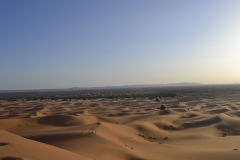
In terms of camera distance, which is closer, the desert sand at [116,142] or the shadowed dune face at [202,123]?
the desert sand at [116,142]

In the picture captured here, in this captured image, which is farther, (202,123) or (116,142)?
(202,123)

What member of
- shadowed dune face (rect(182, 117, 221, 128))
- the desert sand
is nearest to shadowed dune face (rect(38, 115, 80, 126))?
the desert sand

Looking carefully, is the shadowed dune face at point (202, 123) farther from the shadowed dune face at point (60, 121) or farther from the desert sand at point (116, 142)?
the shadowed dune face at point (60, 121)

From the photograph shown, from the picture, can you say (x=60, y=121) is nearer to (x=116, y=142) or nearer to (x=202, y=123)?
(x=116, y=142)

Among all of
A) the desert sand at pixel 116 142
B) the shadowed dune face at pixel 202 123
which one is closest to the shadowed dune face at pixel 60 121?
the desert sand at pixel 116 142

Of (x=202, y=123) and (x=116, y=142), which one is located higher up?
(x=116, y=142)

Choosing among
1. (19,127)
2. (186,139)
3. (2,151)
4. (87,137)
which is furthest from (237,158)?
(19,127)

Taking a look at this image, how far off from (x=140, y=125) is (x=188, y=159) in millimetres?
6112

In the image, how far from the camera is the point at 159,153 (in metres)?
7.06

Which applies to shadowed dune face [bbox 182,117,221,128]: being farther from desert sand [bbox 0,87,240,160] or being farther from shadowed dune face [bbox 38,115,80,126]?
shadowed dune face [bbox 38,115,80,126]

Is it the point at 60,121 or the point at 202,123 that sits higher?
the point at 60,121

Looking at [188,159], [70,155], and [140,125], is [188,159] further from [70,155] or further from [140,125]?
[140,125]

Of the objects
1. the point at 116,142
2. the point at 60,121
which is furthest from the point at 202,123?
the point at 60,121

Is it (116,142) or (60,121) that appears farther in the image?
(60,121)
